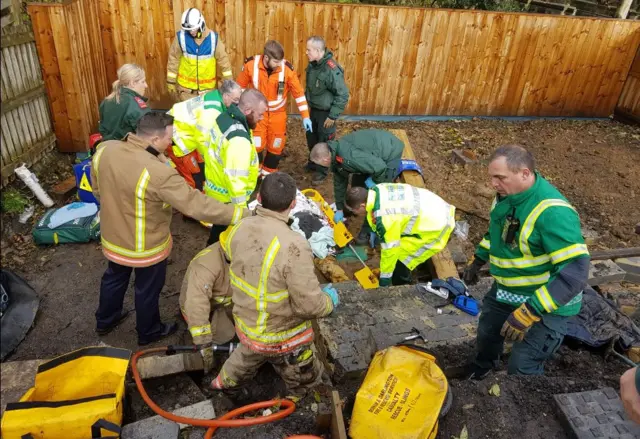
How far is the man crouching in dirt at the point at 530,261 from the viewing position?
A: 2793 millimetres

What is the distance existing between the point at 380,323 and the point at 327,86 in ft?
12.5

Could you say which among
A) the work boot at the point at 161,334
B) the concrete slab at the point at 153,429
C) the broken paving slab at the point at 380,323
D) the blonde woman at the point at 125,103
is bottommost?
the work boot at the point at 161,334

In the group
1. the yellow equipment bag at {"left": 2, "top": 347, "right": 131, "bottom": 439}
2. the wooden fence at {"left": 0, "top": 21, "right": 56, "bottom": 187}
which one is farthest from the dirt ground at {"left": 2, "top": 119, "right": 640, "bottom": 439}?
the yellow equipment bag at {"left": 2, "top": 347, "right": 131, "bottom": 439}

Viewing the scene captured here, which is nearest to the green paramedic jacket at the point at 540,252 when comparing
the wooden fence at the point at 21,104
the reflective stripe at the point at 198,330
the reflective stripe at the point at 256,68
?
the reflective stripe at the point at 198,330

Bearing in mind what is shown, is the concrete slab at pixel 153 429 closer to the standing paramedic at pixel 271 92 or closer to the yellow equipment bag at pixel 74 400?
the yellow equipment bag at pixel 74 400

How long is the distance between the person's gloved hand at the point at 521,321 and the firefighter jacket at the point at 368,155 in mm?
2807

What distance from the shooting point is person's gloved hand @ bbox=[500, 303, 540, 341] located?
288cm

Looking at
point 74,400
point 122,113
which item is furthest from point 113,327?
point 122,113

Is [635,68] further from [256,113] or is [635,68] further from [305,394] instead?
[305,394]

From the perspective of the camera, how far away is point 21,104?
5660 millimetres

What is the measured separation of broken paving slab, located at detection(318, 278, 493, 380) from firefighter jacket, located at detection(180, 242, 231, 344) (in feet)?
3.10

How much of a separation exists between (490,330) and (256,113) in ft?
8.91

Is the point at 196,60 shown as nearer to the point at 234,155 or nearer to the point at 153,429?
the point at 234,155

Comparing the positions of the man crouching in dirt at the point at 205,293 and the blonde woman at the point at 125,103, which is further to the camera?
the blonde woman at the point at 125,103
